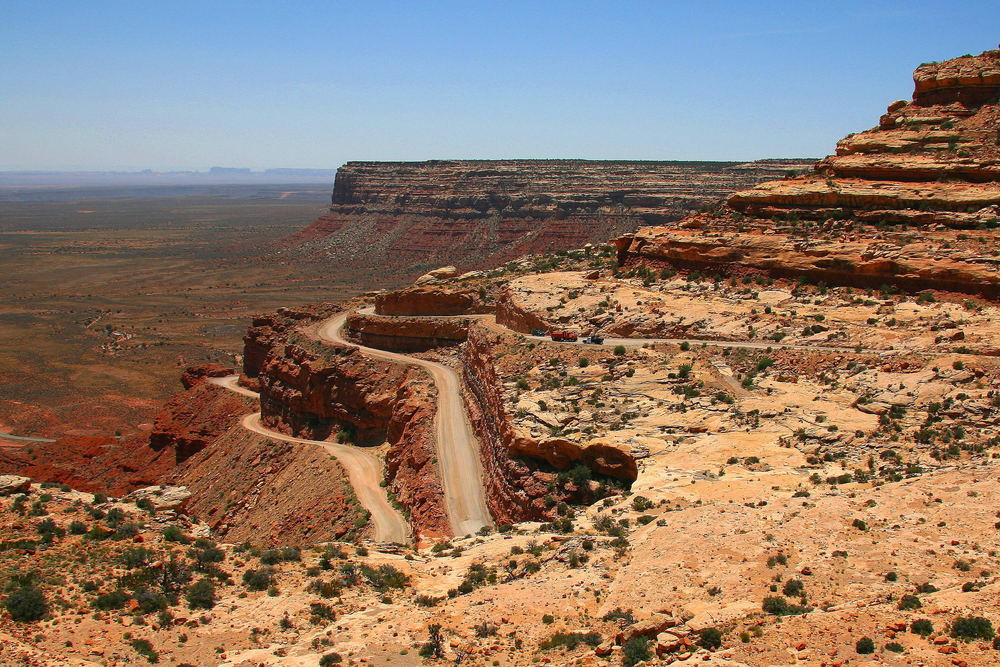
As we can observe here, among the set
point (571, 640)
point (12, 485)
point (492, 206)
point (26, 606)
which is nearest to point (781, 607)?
point (571, 640)

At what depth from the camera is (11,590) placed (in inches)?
690

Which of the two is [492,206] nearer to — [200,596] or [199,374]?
[199,374]

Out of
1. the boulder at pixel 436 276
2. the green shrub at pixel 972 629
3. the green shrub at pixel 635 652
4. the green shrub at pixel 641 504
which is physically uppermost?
the boulder at pixel 436 276

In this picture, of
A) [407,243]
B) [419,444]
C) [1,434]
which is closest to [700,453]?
[419,444]

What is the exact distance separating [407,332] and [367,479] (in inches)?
645

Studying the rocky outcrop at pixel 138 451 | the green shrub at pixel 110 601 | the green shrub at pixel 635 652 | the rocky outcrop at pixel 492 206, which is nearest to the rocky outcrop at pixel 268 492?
the rocky outcrop at pixel 138 451

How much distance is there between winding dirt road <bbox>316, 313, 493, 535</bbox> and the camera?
32.2m

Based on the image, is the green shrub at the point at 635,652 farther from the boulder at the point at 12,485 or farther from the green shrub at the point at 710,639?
the boulder at the point at 12,485

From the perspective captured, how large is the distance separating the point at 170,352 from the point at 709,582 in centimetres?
7870

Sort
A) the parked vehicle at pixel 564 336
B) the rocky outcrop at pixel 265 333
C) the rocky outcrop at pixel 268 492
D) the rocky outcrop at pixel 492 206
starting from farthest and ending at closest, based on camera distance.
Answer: the rocky outcrop at pixel 492 206, the rocky outcrop at pixel 265 333, the parked vehicle at pixel 564 336, the rocky outcrop at pixel 268 492

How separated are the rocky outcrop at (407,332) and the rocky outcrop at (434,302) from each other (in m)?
1.83

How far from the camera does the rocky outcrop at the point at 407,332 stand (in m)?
52.4

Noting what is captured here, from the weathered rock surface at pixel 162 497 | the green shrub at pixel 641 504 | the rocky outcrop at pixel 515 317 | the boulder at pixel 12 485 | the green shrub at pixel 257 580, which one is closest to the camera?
the green shrub at pixel 257 580

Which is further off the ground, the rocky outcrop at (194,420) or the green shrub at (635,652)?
the green shrub at (635,652)
